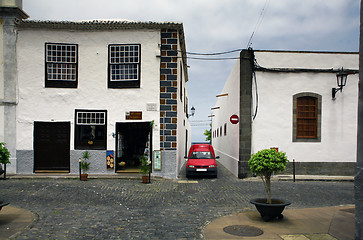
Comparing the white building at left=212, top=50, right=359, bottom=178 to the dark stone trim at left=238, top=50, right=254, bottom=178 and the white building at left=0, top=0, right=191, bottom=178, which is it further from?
the white building at left=0, top=0, right=191, bottom=178

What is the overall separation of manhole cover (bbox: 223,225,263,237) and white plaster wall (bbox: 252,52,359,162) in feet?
25.9

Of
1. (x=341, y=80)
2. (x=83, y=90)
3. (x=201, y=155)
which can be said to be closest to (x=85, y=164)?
(x=83, y=90)

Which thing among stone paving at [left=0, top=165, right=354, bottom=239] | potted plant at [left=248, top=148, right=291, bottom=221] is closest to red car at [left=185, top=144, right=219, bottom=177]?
stone paving at [left=0, top=165, right=354, bottom=239]

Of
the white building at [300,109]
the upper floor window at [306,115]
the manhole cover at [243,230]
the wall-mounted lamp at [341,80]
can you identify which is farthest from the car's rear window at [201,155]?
the manhole cover at [243,230]

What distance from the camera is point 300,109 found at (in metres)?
14.0

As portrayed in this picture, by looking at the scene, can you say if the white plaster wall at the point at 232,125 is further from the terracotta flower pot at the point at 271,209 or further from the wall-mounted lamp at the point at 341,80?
the terracotta flower pot at the point at 271,209

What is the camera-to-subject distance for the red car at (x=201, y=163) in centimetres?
1375

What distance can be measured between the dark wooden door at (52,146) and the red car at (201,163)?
18.8ft

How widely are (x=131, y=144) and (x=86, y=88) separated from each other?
465 cm

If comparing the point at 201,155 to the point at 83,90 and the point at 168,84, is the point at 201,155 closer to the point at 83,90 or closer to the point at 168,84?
the point at 168,84

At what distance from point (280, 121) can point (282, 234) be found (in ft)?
28.8

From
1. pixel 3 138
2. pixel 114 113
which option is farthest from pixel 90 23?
pixel 3 138

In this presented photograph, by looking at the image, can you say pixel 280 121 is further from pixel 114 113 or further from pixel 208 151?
pixel 114 113

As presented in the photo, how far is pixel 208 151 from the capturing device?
1537cm
